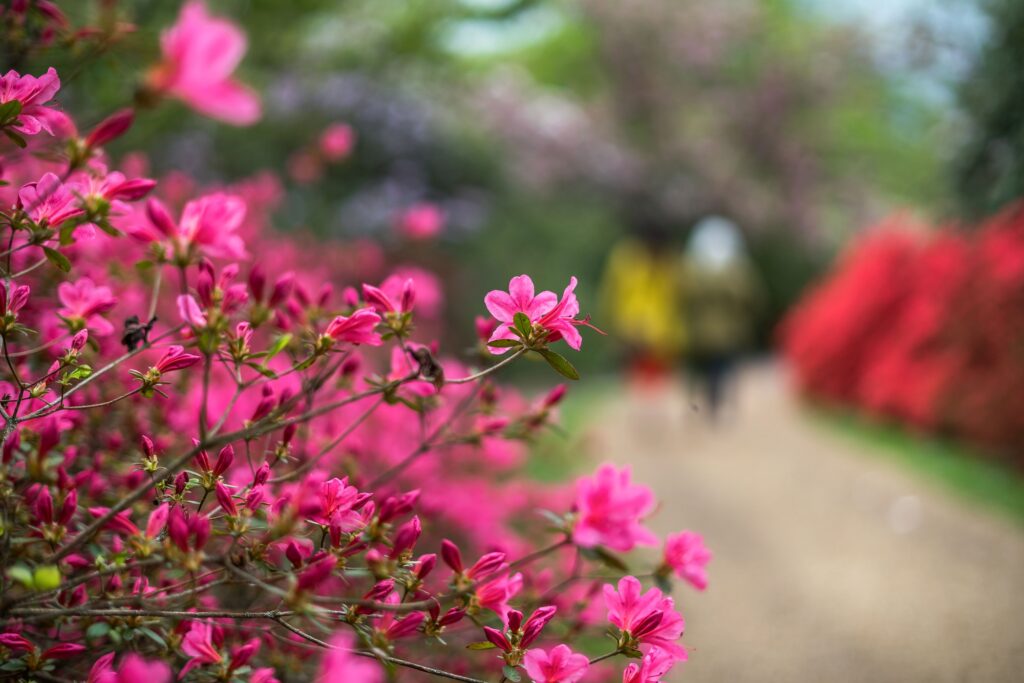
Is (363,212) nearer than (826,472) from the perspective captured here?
No

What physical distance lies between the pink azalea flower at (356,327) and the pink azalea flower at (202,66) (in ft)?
0.98

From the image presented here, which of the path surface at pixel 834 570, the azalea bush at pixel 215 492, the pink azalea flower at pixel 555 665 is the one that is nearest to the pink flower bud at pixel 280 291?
the azalea bush at pixel 215 492

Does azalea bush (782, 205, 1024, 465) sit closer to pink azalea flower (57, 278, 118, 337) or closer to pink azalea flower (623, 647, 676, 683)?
pink azalea flower (623, 647, 676, 683)

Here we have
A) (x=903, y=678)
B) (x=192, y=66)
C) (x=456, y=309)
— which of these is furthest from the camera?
(x=456, y=309)

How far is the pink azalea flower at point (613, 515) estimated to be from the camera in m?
1.04

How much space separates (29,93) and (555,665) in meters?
1.04

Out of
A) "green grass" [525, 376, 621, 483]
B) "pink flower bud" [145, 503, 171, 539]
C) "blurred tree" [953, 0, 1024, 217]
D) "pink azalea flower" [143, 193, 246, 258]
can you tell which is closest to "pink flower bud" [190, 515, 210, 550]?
"pink flower bud" [145, 503, 171, 539]

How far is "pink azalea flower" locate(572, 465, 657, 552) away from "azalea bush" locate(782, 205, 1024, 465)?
3321 millimetres

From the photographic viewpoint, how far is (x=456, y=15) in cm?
518

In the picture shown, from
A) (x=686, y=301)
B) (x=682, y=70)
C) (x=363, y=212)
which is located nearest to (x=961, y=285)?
(x=686, y=301)

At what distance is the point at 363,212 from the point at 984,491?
5465 millimetres

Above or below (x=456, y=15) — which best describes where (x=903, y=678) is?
below

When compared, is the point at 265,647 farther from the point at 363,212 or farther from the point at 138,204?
the point at 363,212

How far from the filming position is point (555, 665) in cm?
104
